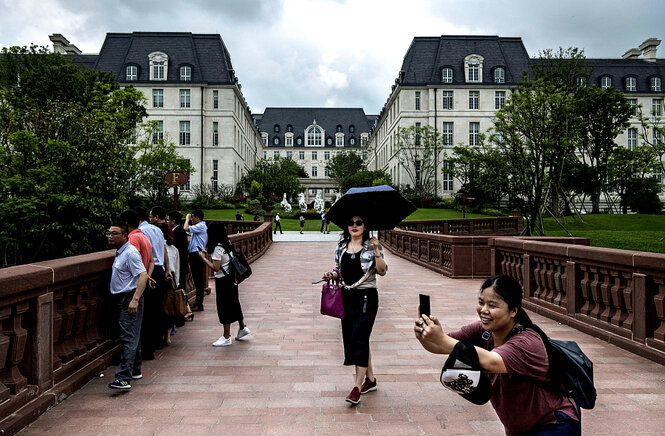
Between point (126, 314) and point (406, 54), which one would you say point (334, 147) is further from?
point (126, 314)

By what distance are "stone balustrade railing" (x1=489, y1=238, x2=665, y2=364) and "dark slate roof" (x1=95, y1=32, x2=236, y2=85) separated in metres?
56.4

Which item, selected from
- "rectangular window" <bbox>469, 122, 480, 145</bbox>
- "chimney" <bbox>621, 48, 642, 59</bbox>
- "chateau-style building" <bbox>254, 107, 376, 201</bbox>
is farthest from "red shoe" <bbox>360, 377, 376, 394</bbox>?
"chateau-style building" <bbox>254, 107, 376, 201</bbox>

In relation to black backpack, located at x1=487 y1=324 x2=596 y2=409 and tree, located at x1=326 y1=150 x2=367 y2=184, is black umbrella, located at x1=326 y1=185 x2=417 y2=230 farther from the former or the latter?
tree, located at x1=326 y1=150 x2=367 y2=184

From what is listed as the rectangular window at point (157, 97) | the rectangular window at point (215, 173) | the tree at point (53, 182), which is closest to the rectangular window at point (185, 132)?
the rectangular window at point (157, 97)

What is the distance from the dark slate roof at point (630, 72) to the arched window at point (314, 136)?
57.1m

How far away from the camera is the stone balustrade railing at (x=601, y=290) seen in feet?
19.3

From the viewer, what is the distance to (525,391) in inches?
98.6

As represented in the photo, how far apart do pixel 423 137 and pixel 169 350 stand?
182 feet

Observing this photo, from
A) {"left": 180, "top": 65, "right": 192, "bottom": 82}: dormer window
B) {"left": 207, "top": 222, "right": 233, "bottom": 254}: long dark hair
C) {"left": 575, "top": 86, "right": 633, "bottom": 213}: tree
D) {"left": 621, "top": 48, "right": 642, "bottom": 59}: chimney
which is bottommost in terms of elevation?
{"left": 207, "top": 222, "right": 233, "bottom": 254}: long dark hair

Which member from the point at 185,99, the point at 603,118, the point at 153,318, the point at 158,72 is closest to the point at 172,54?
the point at 158,72

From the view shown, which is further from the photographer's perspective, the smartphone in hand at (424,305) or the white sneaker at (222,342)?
the white sneaker at (222,342)

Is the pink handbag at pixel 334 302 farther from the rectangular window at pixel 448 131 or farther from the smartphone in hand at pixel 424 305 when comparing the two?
the rectangular window at pixel 448 131

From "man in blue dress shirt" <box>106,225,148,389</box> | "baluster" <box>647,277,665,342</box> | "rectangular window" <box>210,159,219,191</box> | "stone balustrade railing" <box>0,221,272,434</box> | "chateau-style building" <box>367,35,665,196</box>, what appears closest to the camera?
"stone balustrade railing" <box>0,221,272,434</box>

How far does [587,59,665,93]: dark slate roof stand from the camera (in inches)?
2579
